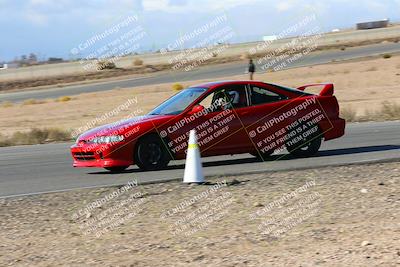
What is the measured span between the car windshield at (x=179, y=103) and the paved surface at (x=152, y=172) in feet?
3.18

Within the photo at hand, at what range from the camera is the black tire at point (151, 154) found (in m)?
12.9

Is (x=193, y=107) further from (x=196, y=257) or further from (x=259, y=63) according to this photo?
(x=259, y=63)

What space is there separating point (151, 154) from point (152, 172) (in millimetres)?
344

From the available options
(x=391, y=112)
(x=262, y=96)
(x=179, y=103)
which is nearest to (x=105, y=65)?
(x=391, y=112)

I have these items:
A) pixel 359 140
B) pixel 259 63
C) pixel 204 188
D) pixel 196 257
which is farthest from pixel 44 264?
pixel 259 63

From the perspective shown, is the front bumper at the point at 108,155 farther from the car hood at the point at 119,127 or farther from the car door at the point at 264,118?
the car door at the point at 264,118

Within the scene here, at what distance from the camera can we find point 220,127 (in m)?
13.3

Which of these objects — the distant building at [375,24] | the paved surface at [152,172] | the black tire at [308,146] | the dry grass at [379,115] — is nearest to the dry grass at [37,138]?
the paved surface at [152,172]

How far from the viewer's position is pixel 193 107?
13266 mm

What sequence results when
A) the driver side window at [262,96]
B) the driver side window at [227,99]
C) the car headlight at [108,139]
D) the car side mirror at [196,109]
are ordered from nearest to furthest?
the car headlight at [108,139], the car side mirror at [196,109], the driver side window at [227,99], the driver side window at [262,96]

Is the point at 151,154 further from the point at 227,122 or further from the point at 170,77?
the point at 170,77

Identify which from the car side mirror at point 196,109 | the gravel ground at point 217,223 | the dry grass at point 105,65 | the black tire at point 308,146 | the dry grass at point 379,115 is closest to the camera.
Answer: the gravel ground at point 217,223

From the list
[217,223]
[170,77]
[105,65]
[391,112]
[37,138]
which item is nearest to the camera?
[217,223]

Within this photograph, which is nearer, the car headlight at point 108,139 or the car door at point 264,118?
the car headlight at point 108,139
